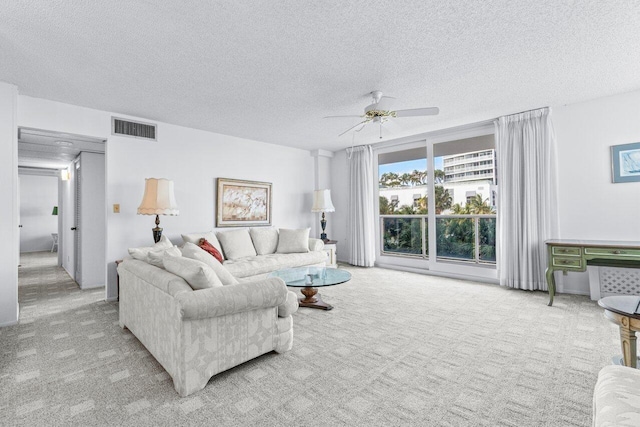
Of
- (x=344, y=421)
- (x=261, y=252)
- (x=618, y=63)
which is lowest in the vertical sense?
(x=344, y=421)

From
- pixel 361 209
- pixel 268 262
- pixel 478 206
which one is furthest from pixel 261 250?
pixel 478 206

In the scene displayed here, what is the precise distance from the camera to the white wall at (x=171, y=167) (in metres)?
Answer: 3.90

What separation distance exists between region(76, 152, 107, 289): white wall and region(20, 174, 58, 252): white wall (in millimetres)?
6134

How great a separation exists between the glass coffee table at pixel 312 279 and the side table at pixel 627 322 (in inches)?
83.0

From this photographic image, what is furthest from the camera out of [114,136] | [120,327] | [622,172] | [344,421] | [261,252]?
[261,252]

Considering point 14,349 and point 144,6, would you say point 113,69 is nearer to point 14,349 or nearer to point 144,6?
point 144,6

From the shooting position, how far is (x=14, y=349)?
2584mm

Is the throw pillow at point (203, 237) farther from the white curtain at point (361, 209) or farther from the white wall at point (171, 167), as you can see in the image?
the white curtain at point (361, 209)

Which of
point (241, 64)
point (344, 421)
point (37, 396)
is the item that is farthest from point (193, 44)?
point (344, 421)

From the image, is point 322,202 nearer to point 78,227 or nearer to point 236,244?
point 236,244

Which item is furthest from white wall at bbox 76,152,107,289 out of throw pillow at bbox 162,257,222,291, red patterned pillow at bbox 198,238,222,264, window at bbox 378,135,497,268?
window at bbox 378,135,497,268

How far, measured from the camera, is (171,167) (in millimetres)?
4684

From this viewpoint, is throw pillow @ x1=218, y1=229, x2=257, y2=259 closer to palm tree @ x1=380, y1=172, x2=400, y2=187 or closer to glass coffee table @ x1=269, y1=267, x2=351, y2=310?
glass coffee table @ x1=269, y1=267, x2=351, y2=310

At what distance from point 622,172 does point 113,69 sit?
19.2 feet
